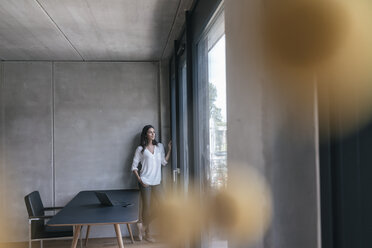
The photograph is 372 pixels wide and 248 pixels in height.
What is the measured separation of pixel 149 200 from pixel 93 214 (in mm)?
1688

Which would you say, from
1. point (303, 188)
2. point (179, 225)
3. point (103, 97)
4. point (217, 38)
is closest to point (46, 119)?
point (103, 97)

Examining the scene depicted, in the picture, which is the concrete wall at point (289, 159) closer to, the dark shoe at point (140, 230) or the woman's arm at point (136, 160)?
the woman's arm at point (136, 160)

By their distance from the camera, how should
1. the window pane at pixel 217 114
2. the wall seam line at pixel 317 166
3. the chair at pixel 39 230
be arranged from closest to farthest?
1. the wall seam line at pixel 317 166
2. the window pane at pixel 217 114
3. the chair at pixel 39 230

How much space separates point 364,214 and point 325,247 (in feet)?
0.75

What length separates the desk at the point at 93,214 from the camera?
11.5 ft

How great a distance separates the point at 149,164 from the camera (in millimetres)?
5523

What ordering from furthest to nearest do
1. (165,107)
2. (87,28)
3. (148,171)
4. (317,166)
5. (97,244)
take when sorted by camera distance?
1. (165,107)
2. (148,171)
3. (97,244)
4. (87,28)
5. (317,166)

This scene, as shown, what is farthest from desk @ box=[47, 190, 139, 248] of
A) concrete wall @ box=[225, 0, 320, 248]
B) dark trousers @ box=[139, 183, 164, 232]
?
concrete wall @ box=[225, 0, 320, 248]

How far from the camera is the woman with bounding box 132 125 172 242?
5457 millimetres

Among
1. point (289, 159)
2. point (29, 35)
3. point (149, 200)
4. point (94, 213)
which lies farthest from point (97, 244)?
point (289, 159)

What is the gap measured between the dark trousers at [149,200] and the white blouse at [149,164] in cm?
11

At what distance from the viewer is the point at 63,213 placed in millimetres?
3963

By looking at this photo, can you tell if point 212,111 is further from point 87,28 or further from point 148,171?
point 148,171

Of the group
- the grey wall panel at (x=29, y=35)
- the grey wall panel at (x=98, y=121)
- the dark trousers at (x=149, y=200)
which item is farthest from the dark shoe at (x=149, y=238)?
the grey wall panel at (x=29, y=35)
